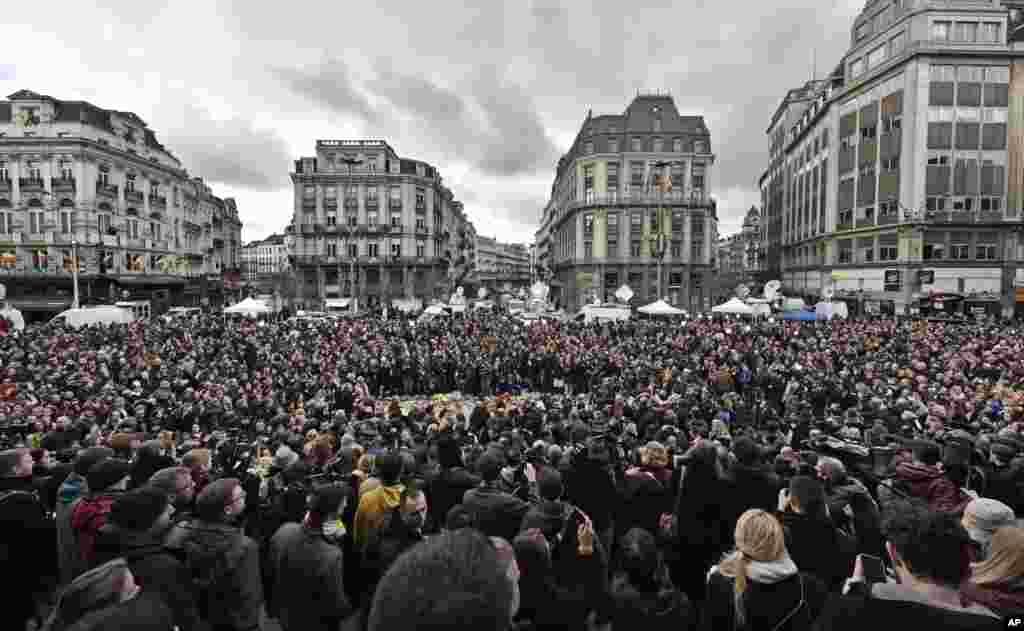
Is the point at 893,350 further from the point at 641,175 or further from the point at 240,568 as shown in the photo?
the point at 641,175

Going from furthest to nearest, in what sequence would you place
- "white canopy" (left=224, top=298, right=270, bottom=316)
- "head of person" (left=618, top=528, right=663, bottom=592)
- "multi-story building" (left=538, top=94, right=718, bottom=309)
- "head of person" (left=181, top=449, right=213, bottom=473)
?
"multi-story building" (left=538, top=94, right=718, bottom=309)
"white canopy" (left=224, top=298, right=270, bottom=316)
"head of person" (left=181, top=449, right=213, bottom=473)
"head of person" (left=618, top=528, right=663, bottom=592)

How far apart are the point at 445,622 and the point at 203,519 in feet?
10.5

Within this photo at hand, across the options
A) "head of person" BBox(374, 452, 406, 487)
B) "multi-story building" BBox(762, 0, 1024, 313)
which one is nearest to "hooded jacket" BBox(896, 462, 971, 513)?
"head of person" BBox(374, 452, 406, 487)

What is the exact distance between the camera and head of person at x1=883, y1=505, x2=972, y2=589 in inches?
83.5

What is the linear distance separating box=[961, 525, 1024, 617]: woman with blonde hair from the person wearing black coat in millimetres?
4281

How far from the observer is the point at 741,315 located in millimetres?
31250

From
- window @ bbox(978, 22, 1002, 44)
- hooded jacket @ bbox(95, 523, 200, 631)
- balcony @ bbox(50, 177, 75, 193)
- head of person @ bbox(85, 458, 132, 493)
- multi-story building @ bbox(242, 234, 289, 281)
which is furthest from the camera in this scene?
multi-story building @ bbox(242, 234, 289, 281)

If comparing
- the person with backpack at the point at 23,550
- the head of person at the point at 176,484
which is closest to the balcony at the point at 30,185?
the person with backpack at the point at 23,550

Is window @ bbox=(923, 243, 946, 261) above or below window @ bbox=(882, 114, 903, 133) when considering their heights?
below

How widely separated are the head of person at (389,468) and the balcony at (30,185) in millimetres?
59162

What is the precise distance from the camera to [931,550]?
7.07ft

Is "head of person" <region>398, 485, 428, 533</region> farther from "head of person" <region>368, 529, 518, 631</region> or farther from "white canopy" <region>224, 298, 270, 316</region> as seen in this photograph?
"white canopy" <region>224, 298, 270, 316</region>

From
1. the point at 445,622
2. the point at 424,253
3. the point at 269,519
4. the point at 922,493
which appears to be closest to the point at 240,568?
the point at 269,519

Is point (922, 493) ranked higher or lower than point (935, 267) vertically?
lower
